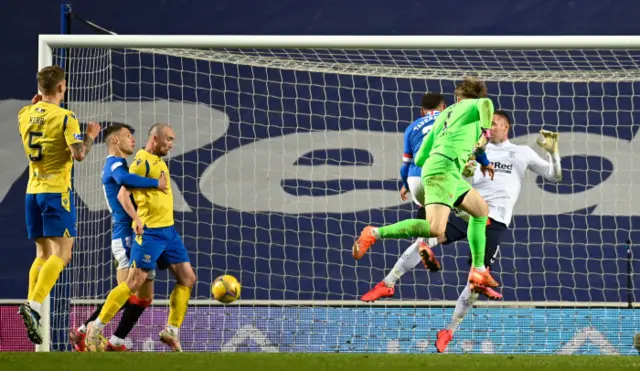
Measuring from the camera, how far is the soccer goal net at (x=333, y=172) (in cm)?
973

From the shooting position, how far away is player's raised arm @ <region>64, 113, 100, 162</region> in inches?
257

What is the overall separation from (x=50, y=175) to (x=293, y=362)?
236 centimetres

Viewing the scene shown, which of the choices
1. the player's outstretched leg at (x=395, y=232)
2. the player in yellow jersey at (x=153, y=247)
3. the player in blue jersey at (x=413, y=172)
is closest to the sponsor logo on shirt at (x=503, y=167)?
the player in blue jersey at (x=413, y=172)

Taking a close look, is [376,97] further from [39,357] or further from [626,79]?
[39,357]

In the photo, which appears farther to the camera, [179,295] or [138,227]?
[179,295]

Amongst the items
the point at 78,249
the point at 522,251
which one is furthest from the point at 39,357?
the point at 522,251

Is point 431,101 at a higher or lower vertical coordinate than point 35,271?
higher

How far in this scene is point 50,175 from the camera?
671 cm

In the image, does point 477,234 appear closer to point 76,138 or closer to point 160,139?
point 160,139

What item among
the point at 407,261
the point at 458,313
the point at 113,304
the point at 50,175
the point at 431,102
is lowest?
the point at 458,313

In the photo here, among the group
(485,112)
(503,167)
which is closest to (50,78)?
(485,112)

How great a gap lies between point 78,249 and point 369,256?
8.84ft

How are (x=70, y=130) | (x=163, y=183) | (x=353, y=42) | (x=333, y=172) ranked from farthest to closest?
(x=333, y=172), (x=353, y=42), (x=163, y=183), (x=70, y=130)

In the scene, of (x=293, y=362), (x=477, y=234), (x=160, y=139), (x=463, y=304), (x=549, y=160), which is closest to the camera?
(x=293, y=362)
